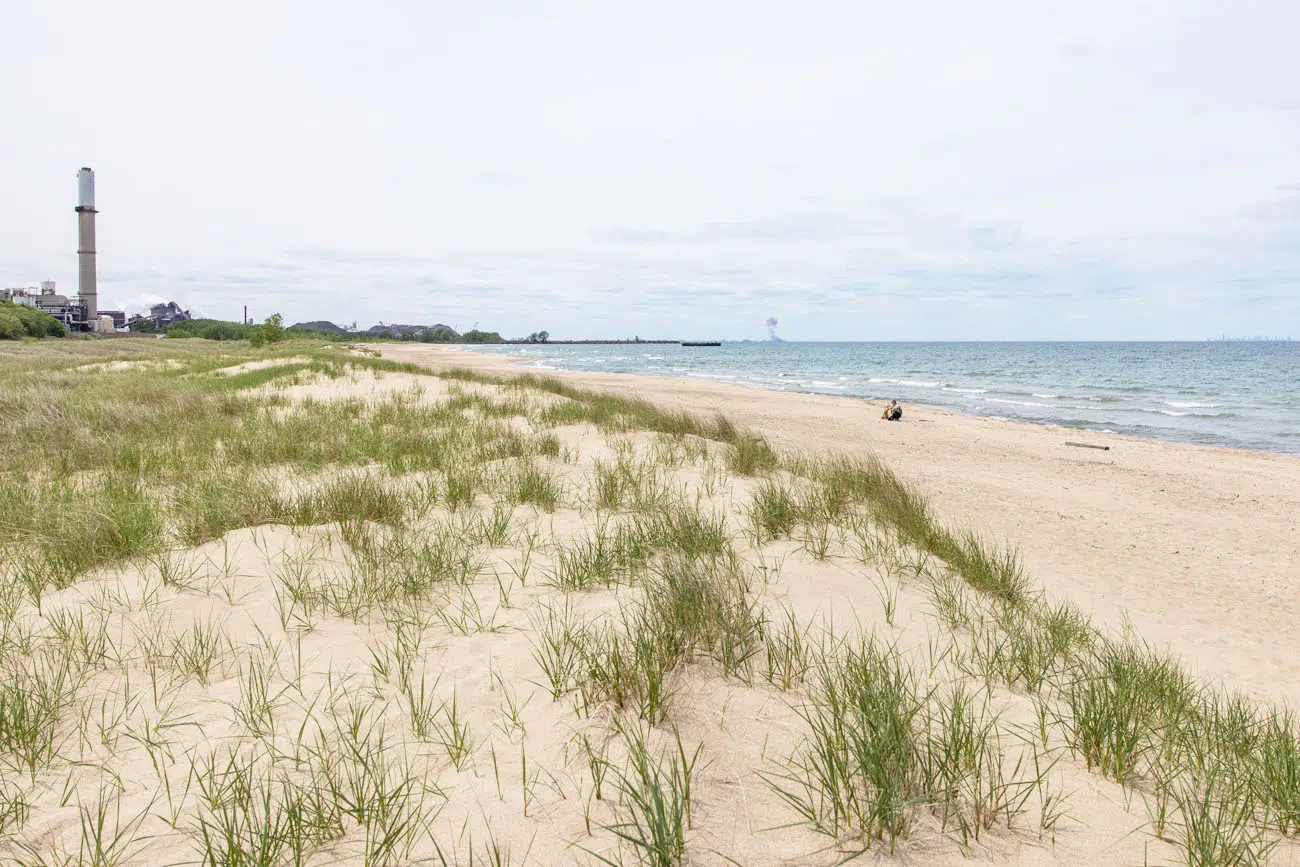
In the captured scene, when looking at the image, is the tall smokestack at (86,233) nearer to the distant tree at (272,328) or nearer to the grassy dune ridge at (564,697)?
the distant tree at (272,328)

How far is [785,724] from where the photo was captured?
97.3 inches

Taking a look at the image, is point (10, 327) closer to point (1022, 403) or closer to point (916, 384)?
point (916, 384)

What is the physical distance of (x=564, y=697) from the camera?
8.44 feet

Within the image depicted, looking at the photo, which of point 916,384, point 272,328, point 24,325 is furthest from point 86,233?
point 916,384

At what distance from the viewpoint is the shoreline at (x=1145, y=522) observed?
5316 millimetres

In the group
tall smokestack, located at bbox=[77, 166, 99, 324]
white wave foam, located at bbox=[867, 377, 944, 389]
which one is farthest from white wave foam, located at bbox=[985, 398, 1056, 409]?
tall smokestack, located at bbox=[77, 166, 99, 324]

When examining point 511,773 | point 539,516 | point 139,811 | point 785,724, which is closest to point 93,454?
point 539,516

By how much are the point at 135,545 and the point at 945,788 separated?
15.0 ft

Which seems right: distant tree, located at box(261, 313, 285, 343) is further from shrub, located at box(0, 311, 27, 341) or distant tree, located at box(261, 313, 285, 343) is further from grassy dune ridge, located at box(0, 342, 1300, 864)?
grassy dune ridge, located at box(0, 342, 1300, 864)

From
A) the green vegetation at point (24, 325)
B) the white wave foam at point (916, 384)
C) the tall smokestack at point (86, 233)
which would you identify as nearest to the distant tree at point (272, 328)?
the green vegetation at point (24, 325)

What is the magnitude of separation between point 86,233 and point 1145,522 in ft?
361

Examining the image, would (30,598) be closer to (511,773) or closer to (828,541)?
(511,773)

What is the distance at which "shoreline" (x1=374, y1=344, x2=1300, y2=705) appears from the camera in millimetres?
5316

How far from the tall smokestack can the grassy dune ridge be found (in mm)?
103739
